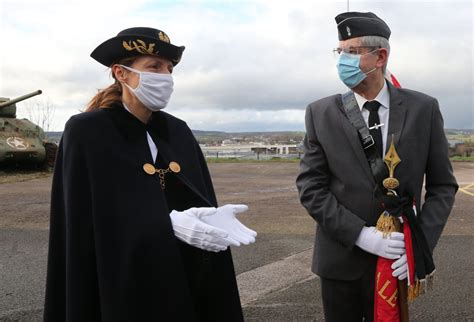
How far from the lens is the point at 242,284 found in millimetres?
5027

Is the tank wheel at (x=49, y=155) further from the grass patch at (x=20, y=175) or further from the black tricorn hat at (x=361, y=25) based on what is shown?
the black tricorn hat at (x=361, y=25)

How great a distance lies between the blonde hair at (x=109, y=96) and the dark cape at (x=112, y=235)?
0.06 metres

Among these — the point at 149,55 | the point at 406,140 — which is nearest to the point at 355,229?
the point at 406,140

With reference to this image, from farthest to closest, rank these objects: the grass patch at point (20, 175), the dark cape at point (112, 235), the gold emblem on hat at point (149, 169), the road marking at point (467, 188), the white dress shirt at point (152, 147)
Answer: the grass patch at point (20, 175) → the road marking at point (467, 188) → the white dress shirt at point (152, 147) → the gold emblem on hat at point (149, 169) → the dark cape at point (112, 235)

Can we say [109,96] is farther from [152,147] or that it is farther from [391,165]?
[391,165]

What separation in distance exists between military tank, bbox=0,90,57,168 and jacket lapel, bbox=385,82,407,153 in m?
16.5

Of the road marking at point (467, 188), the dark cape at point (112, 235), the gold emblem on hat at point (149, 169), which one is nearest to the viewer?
the dark cape at point (112, 235)

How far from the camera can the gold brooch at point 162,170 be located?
249cm

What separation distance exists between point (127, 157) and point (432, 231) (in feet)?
5.07

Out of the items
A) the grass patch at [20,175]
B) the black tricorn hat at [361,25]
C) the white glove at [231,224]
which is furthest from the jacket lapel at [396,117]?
the grass patch at [20,175]

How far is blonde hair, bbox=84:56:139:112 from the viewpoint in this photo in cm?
263

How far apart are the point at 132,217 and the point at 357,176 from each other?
1105mm

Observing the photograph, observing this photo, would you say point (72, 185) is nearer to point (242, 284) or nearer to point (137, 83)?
point (137, 83)

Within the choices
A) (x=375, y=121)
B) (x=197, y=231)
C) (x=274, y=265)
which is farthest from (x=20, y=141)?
(x=375, y=121)
